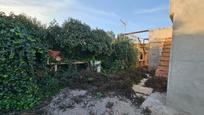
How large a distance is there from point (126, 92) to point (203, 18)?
2472 millimetres

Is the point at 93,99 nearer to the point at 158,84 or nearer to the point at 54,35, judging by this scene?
the point at 158,84

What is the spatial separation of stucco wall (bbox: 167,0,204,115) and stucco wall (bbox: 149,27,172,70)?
14.3 ft

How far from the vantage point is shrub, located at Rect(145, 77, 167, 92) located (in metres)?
4.71

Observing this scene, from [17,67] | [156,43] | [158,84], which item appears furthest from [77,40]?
[156,43]

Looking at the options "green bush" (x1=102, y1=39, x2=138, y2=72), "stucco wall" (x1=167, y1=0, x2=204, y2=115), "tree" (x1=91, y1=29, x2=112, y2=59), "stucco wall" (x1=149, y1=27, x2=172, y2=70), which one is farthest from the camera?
"stucco wall" (x1=149, y1=27, x2=172, y2=70)

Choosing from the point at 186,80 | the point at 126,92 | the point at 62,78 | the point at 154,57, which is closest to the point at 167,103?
the point at 186,80

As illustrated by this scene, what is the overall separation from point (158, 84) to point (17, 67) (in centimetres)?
373

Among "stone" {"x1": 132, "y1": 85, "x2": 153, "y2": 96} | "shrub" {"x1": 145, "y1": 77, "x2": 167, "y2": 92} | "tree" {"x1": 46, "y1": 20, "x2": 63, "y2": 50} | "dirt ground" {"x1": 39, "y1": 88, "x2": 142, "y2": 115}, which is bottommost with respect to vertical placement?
"dirt ground" {"x1": 39, "y1": 88, "x2": 142, "y2": 115}

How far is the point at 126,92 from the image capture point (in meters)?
4.60

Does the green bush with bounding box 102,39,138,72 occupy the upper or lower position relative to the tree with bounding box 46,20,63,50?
lower

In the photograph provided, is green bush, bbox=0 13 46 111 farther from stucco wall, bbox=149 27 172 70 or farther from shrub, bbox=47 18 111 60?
stucco wall, bbox=149 27 172 70

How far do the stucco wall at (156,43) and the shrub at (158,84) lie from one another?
9.58ft

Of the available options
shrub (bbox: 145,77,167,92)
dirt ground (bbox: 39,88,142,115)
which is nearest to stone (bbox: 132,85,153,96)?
shrub (bbox: 145,77,167,92)

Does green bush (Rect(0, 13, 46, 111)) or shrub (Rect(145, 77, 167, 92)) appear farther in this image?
shrub (Rect(145, 77, 167, 92))
